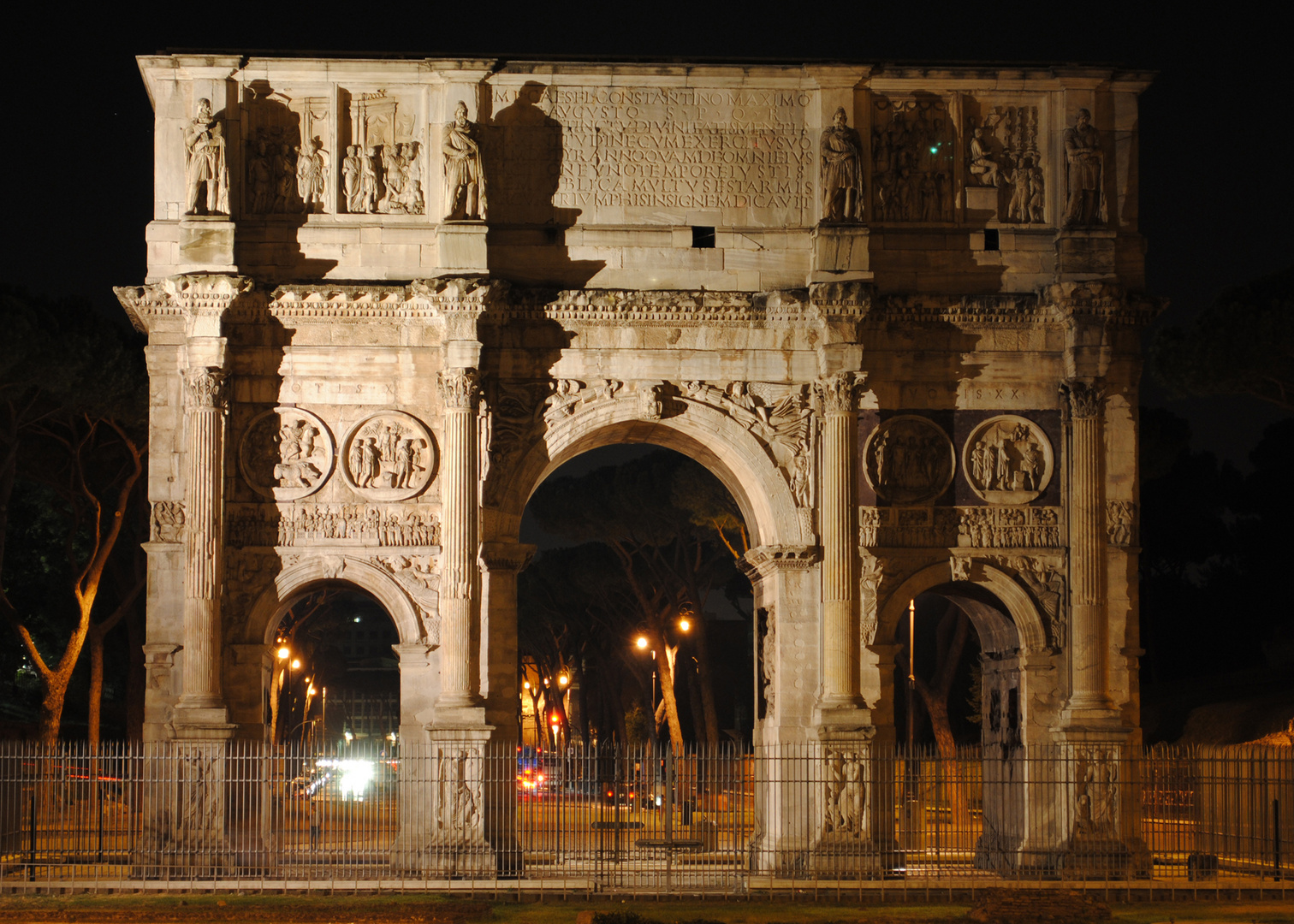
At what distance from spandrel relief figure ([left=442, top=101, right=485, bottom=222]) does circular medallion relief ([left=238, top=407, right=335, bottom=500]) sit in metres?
3.52

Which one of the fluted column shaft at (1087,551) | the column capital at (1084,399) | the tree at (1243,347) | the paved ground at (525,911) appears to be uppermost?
the tree at (1243,347)

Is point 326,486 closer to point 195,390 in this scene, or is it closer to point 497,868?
point 195,390

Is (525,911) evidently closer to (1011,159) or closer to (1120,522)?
(1120,522)

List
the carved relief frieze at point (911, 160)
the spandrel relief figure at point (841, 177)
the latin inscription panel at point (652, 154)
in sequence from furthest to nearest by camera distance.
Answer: the carved relief frieze at point (911, 160) → the latin inscription panel at point (652, 154) → the spandrel relief figure at point (841, 177)

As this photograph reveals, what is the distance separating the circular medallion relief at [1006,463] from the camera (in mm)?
22016

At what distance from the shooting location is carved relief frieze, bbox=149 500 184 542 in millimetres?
21312

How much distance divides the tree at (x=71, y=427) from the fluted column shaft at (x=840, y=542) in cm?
1440

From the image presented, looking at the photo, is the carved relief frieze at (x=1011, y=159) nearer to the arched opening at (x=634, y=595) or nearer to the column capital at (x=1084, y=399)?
the column capital at (x=1084, y=399)

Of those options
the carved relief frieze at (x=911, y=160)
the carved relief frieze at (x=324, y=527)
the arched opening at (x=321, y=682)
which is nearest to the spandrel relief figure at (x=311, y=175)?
the carved relief frieze at (x=324, y=527)

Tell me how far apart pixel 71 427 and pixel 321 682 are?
38487 mm

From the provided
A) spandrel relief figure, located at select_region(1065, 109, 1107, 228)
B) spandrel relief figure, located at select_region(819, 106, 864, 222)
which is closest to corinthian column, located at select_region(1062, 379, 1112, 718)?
spandrel relief figure, located at select_region(1065, 109, 1107, 228)

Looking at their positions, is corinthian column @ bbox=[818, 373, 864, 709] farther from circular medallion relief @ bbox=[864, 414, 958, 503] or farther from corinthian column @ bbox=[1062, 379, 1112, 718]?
corinthian column @ bbox=[1062, 379, 1112, 718]

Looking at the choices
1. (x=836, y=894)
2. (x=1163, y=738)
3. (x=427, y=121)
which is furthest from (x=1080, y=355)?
(x=1163, y=738)

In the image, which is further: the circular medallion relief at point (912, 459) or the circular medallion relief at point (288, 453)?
the circular medallion relief at point (912, 459)
